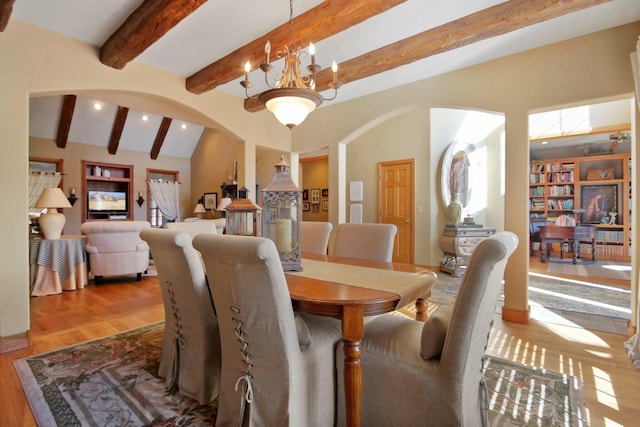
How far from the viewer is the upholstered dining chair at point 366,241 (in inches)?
93.3

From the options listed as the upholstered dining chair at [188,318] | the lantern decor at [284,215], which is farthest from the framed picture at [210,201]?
the lantern decor at [284,215]

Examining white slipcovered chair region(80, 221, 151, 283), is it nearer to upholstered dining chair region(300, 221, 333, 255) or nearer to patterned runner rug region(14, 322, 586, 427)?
patterned runner rug region(14, 322, 586, 427)

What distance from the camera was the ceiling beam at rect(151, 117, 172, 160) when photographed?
7.81 metres

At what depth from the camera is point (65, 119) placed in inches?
259

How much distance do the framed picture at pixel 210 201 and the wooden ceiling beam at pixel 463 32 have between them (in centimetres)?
621

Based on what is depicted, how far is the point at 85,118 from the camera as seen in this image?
700 centimetres

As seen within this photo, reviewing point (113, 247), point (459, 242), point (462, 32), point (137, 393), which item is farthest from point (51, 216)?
point (459, 242)

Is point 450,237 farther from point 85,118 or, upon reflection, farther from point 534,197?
point 85,118

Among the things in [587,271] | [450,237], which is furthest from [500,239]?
[587,271]

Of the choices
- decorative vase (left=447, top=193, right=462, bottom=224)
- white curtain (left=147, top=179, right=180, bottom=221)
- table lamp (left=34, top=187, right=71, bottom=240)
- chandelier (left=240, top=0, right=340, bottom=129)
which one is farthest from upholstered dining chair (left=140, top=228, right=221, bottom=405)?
white curtain (left=147, top=179, right=180, bottom=221)

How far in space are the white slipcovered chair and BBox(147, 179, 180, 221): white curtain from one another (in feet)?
14.1

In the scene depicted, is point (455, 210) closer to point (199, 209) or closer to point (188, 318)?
point (188, 318)

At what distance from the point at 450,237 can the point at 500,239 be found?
13.3 ft

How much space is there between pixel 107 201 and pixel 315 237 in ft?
25.0
